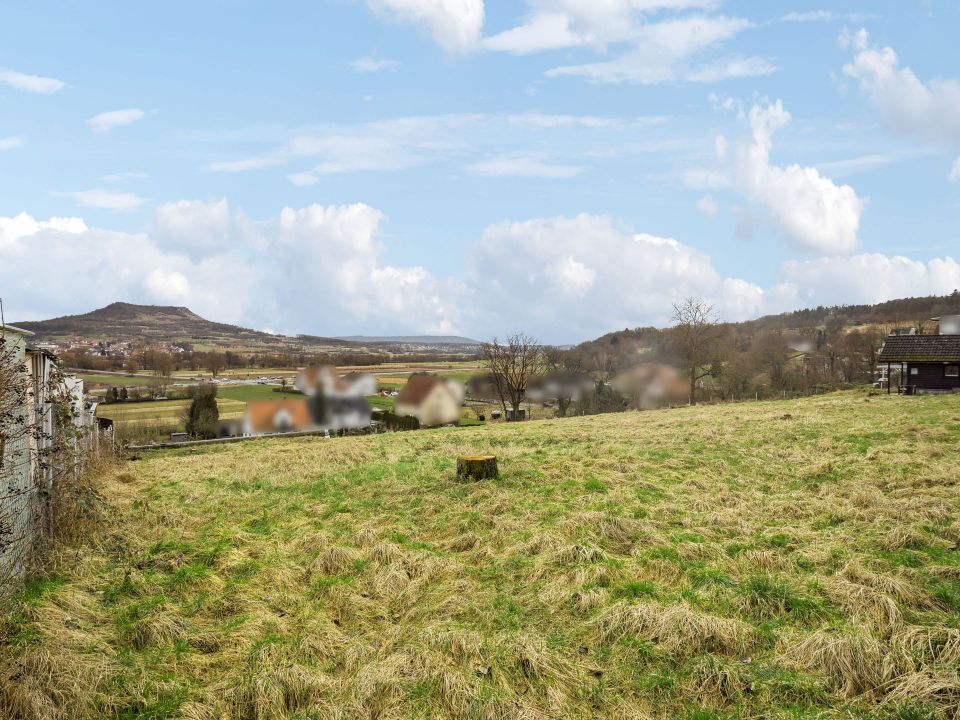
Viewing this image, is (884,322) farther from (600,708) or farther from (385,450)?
(600,708)

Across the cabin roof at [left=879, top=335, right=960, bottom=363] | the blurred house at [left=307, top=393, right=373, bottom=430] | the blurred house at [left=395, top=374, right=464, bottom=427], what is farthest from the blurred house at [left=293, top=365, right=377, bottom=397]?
the cabin roof at [left=879, top=335, right=960, bottom=363]

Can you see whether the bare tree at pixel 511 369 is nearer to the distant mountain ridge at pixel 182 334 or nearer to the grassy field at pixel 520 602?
the distant mountain ridge at pixel 182 334

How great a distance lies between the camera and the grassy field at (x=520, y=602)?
180 inches

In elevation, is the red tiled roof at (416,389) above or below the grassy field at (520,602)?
above

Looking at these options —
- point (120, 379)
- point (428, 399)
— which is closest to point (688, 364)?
point (428, 399)

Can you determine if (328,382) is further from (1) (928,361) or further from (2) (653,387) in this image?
(1) (928,361)

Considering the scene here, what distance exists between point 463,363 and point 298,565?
35883 mm

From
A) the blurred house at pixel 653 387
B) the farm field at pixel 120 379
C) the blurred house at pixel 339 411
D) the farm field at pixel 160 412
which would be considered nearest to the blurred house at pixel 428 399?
the blurred house at pixel 339 411

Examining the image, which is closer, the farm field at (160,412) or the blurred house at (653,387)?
the farm field at (160,412)

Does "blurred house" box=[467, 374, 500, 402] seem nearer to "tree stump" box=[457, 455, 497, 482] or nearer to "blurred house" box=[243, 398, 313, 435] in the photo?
"blurred house" box=[243, 398, 313, 435]

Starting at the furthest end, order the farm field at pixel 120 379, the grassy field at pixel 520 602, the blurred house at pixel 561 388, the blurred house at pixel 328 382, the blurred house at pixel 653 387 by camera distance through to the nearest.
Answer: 1. the blurred house at pixel 561 388
2. the blurred house at pixel 653 387
3. the farm field at pixel 120 379
4. the blurred house at pixel 328 382
5. the grassy field at pixel 520 602

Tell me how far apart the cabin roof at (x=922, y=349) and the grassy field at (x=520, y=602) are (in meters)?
25.4

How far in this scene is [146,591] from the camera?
22.6 feet

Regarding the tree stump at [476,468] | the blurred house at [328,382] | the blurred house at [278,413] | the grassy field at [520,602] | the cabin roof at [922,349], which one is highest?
the cabin roof at [922,349]
